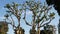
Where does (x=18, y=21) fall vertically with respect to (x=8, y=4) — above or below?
below

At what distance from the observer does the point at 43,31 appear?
263ft

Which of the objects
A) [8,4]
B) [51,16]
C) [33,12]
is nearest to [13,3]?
[8,4]

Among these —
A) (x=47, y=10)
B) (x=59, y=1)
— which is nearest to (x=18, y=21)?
(x=47, y=10)

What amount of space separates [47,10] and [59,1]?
1408 inches

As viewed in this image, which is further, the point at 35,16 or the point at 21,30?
the point at 21,30

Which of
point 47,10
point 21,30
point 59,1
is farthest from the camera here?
point 21,30

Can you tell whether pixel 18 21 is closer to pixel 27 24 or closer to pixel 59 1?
pixel 27 24

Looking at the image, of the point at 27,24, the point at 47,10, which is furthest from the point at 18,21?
the point at 47,10

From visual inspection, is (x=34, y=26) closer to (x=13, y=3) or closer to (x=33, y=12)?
(x=33, y=12)

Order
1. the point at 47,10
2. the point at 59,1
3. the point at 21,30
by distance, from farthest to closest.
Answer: the point at 21,30
the point at 47,10
the point at 59,1

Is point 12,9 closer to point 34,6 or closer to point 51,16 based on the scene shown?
point 34,6

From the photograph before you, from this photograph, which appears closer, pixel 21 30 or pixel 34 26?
pixel 34 26

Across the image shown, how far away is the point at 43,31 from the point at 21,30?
25.5ft

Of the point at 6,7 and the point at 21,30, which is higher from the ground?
the point at 6,7
